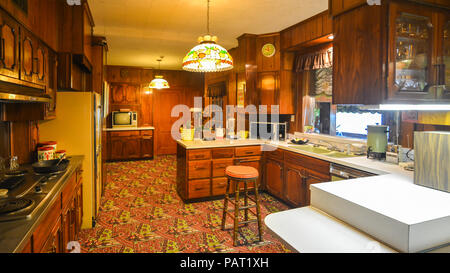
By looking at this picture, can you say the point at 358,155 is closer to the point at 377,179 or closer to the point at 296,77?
the point at 377,179

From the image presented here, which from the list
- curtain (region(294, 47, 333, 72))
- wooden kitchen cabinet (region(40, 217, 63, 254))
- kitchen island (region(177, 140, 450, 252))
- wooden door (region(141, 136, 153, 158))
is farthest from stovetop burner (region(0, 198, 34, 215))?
wooden door (region(141, 136, 153, 158))

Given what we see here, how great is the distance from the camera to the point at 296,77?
4484mm

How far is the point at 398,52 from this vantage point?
173cm

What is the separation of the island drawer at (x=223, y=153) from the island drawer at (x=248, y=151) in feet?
0.35

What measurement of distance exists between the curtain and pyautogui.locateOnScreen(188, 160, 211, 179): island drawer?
2.23 m

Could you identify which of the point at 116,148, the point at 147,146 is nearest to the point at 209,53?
the point at 147,146

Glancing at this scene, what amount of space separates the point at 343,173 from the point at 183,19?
10.2 feet

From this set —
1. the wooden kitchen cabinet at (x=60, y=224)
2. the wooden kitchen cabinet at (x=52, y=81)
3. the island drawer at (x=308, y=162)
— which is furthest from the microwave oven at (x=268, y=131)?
the wooden kitchen cabinet at (x=52, y=81)

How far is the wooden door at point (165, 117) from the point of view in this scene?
8.06 m

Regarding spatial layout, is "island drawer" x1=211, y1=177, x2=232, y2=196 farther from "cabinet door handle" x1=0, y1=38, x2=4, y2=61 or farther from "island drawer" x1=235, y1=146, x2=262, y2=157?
"cabinet door handle" x1=0, y1=38, x2=4, y2=61

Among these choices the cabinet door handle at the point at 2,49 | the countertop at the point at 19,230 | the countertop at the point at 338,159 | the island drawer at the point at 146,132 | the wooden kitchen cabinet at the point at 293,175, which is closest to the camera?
the countertop at the point at 19,230

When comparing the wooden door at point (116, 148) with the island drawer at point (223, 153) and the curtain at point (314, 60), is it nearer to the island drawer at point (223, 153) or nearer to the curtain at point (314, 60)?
the island drawer at point (223, 153)

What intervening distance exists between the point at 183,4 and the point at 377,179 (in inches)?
119
